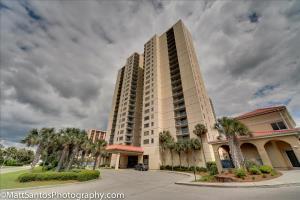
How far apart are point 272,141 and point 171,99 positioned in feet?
105

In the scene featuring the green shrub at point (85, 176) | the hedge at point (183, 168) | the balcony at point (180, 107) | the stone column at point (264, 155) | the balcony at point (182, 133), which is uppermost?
the balcony at point (180, 107)

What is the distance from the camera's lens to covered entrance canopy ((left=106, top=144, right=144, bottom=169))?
44.9 metres

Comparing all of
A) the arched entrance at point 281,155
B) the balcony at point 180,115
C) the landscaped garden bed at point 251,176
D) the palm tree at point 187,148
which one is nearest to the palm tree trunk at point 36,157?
the palm tree at point 187,148

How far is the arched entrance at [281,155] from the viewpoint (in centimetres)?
2270

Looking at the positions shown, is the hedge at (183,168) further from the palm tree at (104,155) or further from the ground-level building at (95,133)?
the ground-level building at (95,133)

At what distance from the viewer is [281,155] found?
23.1m

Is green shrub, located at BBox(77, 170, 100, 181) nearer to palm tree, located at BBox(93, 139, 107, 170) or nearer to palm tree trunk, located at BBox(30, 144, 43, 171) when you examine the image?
palm tree trunk, located at BBox(30, 144, 43, 171)

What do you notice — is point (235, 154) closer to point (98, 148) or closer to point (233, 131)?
point (233, 131)

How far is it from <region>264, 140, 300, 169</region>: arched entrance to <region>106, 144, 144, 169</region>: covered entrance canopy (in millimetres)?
35694

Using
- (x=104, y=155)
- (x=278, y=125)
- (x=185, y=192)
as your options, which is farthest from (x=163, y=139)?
(x=185, y=192)

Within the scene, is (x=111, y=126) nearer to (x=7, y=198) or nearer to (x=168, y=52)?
(x=168, y=52)

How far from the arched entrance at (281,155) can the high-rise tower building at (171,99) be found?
14.8 metres

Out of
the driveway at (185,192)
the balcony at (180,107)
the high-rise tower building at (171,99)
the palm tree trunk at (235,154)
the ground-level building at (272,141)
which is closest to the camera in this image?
the driveway at (185,192)

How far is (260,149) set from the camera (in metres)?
22.1
